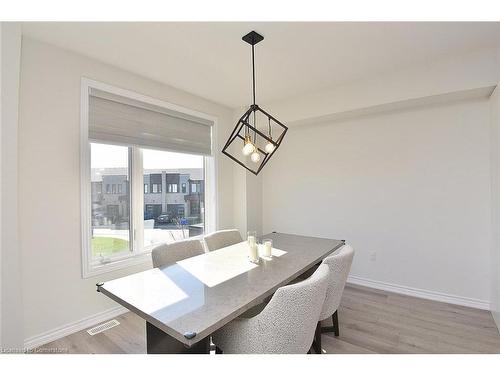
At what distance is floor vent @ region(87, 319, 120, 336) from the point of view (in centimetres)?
229

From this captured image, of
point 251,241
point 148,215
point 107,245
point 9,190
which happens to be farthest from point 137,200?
point 251,241

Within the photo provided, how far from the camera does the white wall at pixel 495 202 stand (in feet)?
7.39

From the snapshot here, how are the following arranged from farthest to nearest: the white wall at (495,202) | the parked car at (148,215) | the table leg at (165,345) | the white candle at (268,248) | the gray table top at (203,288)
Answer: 1. the parked car at (148,215)
2. the white wall at (495,202)
3. the white candle at (268,248)
4. the table leg at (165,345)
5. the gray table top at (203,288)

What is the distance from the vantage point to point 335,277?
1833 millimetres

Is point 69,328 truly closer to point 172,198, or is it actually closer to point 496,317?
point 172,198

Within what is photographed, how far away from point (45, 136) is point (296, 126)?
3.08 metres

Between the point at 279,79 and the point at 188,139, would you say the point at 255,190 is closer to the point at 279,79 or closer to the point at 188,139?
the point at 188,139

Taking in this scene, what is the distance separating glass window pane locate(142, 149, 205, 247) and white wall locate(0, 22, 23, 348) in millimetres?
1303

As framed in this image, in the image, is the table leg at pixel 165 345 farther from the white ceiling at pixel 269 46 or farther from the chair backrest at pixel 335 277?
the white ceiling at pixel 269 46

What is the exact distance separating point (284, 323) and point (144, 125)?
8.30ft

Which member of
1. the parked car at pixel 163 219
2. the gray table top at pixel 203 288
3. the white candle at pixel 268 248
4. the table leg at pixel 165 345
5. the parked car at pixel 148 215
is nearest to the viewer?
the gray table top at pixel 203 288

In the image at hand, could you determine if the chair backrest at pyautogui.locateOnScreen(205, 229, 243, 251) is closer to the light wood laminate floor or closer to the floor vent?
the light wood laminate floor

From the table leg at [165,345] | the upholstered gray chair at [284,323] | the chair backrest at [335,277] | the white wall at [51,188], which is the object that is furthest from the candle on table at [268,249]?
the white wall at [51,188]

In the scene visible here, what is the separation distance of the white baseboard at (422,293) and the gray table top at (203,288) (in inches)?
59.9
